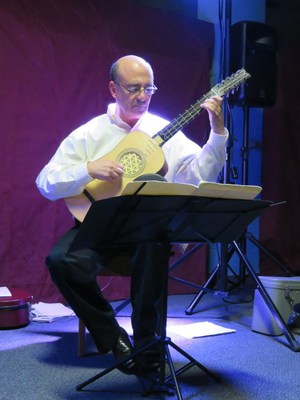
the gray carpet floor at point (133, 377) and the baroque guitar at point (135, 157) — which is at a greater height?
the baroque guitar at point (135, 157)

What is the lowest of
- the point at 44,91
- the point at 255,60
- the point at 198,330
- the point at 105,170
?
the point at 198,330

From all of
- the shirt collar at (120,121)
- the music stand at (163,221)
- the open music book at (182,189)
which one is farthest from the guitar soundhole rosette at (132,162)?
the open music book at (182,189)

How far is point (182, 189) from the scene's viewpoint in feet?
3.91

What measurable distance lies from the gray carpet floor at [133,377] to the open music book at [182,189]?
653 mm

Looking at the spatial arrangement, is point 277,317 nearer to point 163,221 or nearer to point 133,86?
point 163,221

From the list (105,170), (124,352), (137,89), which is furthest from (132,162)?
(124,352)

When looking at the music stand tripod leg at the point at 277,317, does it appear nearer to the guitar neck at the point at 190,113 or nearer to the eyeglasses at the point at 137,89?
the guitar neck at the point at 190,113

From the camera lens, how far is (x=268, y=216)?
356 centimetres

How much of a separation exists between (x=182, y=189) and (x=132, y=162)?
0.60 meters

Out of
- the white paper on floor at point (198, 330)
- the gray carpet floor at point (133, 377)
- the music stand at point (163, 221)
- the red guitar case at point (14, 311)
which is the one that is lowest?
the white paper on floor at point (198, 330)

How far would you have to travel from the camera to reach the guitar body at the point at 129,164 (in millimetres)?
1741

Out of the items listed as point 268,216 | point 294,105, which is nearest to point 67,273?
point 268,216

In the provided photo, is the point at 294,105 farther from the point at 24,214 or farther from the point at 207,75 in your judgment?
the point at 24,214

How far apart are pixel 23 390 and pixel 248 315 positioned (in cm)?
148
